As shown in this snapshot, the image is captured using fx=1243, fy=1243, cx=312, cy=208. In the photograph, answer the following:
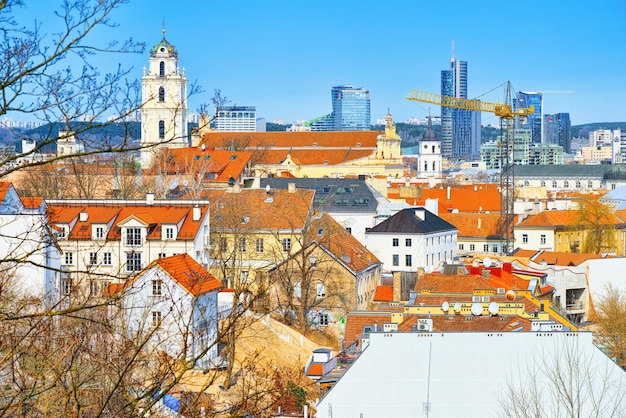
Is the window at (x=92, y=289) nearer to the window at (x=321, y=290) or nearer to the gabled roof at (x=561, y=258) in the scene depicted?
the window at (x=321, y=290)

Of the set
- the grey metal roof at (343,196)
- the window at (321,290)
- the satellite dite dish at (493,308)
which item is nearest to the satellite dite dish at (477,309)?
the satellite dite dish at (493,308)

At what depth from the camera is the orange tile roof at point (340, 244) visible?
41.7 m

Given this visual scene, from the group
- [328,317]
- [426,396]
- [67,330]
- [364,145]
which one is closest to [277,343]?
[328,317]

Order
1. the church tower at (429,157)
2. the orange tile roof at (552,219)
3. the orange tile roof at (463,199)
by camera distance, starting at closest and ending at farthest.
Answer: the orange tile roof at (552,219)
the orange tile roof at (463,199)
the church tower at (429,157)

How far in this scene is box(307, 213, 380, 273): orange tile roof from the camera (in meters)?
41.7

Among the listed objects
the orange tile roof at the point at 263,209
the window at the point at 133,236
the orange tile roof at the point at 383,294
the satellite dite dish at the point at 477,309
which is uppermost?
the orange tile roof at the point at 263,209

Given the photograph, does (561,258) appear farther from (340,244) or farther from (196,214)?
(196,214)

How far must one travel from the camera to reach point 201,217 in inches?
1538

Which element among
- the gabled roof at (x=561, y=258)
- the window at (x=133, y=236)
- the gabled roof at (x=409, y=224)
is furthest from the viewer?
the gabled roof at (x=409, y=224)

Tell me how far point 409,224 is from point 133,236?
17.0 meters

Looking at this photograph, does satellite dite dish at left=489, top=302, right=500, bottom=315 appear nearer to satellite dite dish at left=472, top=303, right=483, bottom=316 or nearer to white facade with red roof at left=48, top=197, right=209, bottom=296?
satellite dite dish at left=472, top=303, right=483, bottom=316

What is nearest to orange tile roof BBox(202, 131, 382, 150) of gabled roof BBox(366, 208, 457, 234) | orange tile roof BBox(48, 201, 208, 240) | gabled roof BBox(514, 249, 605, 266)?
gabled roof BBox(366, 208, 457, 234)

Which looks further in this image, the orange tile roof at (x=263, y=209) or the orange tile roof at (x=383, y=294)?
the orange tile roof at (x=263, y=209)

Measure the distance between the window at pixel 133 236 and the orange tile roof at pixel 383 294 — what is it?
9486mm
